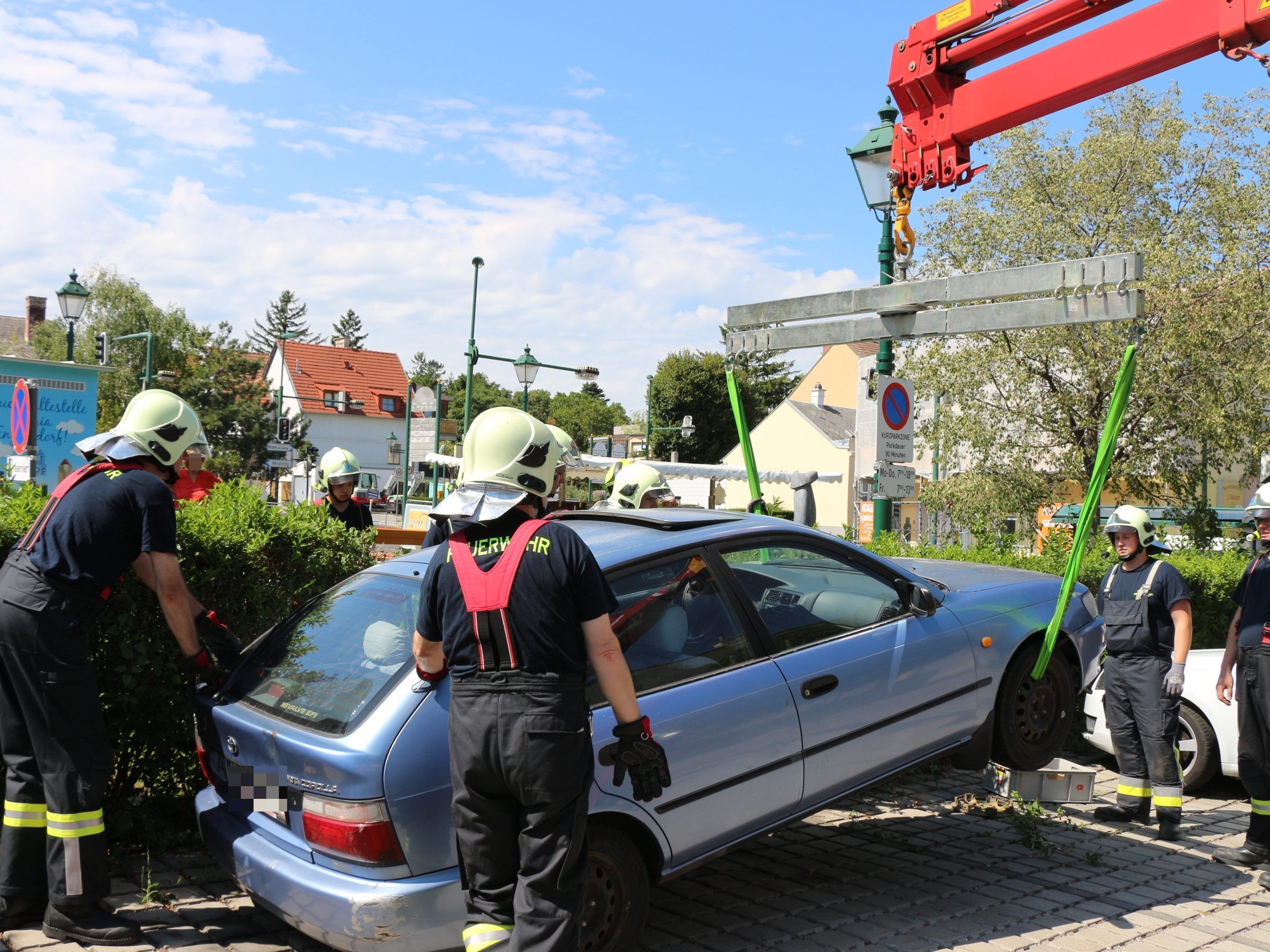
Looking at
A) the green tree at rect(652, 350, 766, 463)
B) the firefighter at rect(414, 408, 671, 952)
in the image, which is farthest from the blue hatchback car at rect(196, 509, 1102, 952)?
the green tree at rect(652, 350, 766, 463)

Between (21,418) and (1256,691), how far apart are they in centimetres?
1256

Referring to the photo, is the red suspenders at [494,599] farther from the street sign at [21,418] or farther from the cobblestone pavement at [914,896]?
the street sign at [21,418]

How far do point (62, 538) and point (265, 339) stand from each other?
379 ft

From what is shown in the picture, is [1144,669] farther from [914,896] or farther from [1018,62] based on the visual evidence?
[1018,62]

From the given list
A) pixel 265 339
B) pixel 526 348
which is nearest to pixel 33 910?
pixel 526 348

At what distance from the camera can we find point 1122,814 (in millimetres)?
6273

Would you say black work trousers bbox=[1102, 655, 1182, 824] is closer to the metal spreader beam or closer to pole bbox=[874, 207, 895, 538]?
the metal spreader beam

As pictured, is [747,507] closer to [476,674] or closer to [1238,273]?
[476,674]

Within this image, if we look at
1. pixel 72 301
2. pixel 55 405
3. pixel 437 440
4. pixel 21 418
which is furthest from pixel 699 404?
pixel 21 418

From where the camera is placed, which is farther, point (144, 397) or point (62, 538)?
point (144, 397)

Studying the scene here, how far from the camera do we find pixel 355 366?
256ft

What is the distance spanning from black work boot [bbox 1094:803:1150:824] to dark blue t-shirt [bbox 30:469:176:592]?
214 inches

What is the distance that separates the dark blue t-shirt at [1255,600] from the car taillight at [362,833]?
490cm

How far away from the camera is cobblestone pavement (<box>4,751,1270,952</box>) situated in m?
4.30
